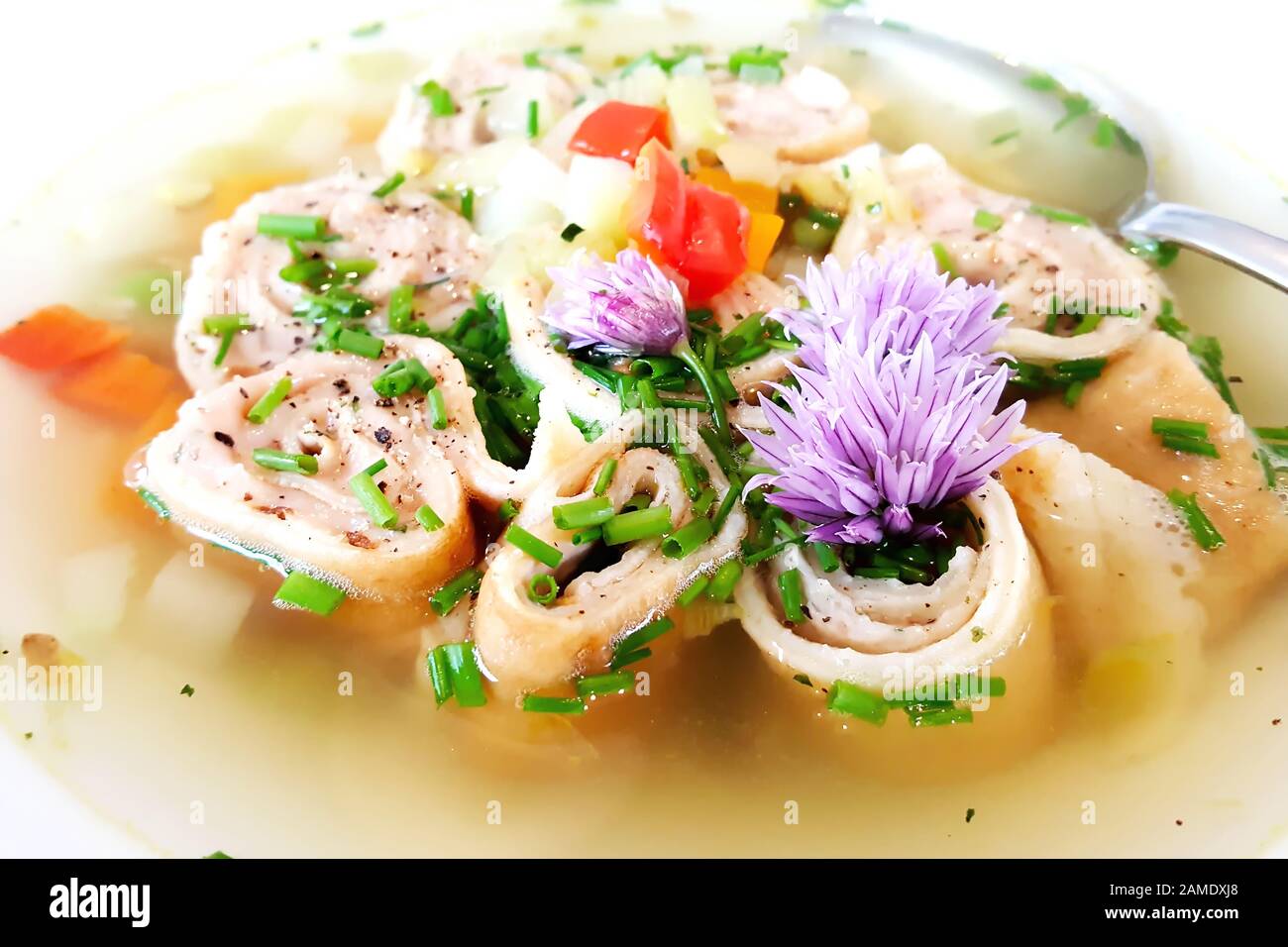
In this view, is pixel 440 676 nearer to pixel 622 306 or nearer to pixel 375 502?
pixel 375 502

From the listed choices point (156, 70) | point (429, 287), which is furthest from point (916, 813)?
point (156, 70)

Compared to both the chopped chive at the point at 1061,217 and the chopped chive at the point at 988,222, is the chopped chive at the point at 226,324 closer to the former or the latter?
the chopped chive at the point at 988,222

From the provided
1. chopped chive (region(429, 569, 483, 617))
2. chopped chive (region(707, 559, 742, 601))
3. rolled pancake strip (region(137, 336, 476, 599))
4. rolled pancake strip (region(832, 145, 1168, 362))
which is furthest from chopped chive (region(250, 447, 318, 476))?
rolled pancake strip (region(832, 145, 1168, 362))

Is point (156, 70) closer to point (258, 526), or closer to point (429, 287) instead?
point (429, 287)

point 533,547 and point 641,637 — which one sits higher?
point 533,547

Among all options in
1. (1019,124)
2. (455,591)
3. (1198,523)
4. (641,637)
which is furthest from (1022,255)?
(455,591)
